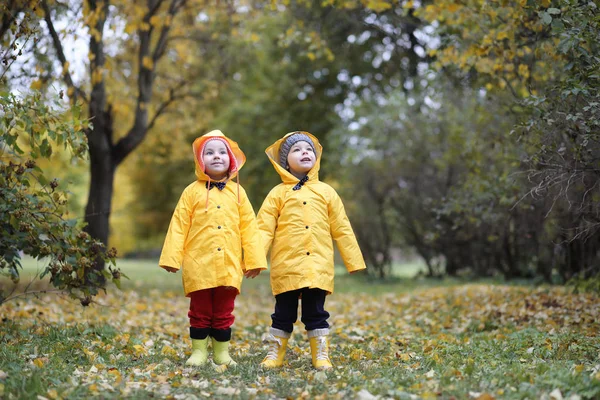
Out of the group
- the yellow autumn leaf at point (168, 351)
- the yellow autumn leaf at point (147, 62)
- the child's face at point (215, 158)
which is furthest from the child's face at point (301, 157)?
the yellow autumn leaf at point (147, 62)

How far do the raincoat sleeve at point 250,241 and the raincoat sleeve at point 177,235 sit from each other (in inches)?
17.5

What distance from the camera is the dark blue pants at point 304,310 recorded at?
480cm

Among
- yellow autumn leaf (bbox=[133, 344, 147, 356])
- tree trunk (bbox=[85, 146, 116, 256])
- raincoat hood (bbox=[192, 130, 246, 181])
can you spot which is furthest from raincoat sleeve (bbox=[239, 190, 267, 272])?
tree trunk (bbox=[85, 146, 116, 256])

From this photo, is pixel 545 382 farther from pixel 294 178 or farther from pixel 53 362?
pixel 53 362

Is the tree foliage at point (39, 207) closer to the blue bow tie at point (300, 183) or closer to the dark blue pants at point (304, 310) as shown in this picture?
the dark blue pants at point (304, 310)

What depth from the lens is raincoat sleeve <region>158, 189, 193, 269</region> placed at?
462cm

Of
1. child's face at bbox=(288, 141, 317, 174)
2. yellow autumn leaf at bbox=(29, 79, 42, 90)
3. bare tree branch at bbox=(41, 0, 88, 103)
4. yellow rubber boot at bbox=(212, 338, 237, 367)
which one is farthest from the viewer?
bare tree branch at bbox=(41, 0, 88, 103)

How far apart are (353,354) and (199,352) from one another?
132 centimetres

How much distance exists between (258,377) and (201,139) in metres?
2.02

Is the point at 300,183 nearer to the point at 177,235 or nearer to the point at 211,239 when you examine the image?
the point at 211,239

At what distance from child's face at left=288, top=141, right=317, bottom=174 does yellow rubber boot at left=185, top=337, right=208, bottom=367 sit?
1633 millimetres

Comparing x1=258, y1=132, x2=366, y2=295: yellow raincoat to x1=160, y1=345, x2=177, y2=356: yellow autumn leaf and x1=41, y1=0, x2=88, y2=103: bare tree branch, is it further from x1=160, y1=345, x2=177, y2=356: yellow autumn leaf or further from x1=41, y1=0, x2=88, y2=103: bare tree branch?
x1=41, y1=0, x2=88, y2=103: bare tree branch

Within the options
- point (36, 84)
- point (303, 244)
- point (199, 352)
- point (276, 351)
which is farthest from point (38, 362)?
point (36, 84)

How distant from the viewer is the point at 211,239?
15.5ft
